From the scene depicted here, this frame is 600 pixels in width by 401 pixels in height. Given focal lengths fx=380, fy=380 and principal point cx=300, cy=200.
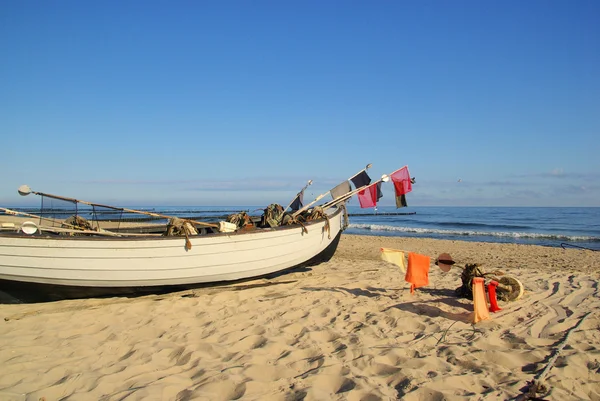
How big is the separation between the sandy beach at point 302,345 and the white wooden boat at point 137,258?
0.39m

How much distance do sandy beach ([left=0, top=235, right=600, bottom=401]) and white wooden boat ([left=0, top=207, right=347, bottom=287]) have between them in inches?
15.4

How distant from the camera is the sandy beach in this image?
3.31 metres

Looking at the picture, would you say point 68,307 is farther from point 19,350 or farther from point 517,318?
point 517,318

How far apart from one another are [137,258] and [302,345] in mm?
3401

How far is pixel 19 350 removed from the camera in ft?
14.4

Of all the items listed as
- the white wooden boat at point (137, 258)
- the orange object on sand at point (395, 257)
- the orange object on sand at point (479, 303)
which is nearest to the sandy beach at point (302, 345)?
the orange object on sand at point (479, 303)

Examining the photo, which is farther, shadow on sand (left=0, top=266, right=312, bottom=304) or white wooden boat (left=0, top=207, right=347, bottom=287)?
shadow on sand (left=0, top=266, right=312, bottom=304)

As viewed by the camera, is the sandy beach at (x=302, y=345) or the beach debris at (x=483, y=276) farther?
the beach debris at (x=483, y=276)

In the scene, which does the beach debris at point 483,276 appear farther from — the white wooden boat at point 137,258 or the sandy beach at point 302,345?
the white wooden boat at point 137,258

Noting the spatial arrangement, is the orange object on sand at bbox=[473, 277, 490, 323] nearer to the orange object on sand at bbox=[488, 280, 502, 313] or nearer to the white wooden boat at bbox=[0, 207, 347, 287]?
the orange object on sand at bbox=[488, 280, 502, 313]

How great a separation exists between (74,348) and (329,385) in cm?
314

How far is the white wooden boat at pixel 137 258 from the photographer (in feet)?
19.1

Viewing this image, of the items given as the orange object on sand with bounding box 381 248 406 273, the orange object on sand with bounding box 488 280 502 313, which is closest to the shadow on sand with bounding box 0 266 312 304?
the orange object on sand with bounding box 381 248 406 273

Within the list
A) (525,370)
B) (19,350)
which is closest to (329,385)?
(525,370)
